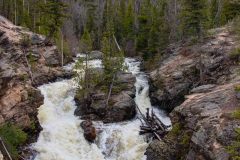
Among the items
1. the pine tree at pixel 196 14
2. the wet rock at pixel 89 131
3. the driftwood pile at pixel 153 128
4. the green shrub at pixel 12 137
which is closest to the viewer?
the green shrub at pixel 12 137

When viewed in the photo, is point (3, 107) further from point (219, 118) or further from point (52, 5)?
point (52, 5)

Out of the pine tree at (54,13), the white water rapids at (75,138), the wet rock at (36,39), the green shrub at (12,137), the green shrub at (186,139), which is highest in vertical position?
the pine tree at (54,13)

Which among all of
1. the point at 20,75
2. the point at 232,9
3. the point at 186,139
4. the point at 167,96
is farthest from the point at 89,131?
the point at 232,9

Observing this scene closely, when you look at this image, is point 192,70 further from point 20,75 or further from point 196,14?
point 20,75

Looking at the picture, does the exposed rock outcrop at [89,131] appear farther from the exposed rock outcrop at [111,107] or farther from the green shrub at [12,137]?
the green shrub at [12,137]

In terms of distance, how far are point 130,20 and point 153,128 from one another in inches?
1992

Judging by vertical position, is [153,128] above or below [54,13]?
below

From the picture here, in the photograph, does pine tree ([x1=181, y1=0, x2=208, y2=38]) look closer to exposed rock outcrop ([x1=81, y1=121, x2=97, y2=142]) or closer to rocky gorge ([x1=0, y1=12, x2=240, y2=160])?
rocky gorge ([x1=0, y1=12, x2=240, y2=160])

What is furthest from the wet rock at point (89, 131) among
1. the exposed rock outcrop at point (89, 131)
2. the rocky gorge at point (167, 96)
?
the rocky gorge at point (167, 96)

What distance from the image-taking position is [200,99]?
29.4m

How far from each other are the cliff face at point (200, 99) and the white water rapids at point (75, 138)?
3.37 metres

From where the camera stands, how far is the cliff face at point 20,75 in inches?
1334

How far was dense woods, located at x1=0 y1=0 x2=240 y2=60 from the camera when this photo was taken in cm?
5597

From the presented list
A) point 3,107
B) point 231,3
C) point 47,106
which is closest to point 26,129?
point 3,107
